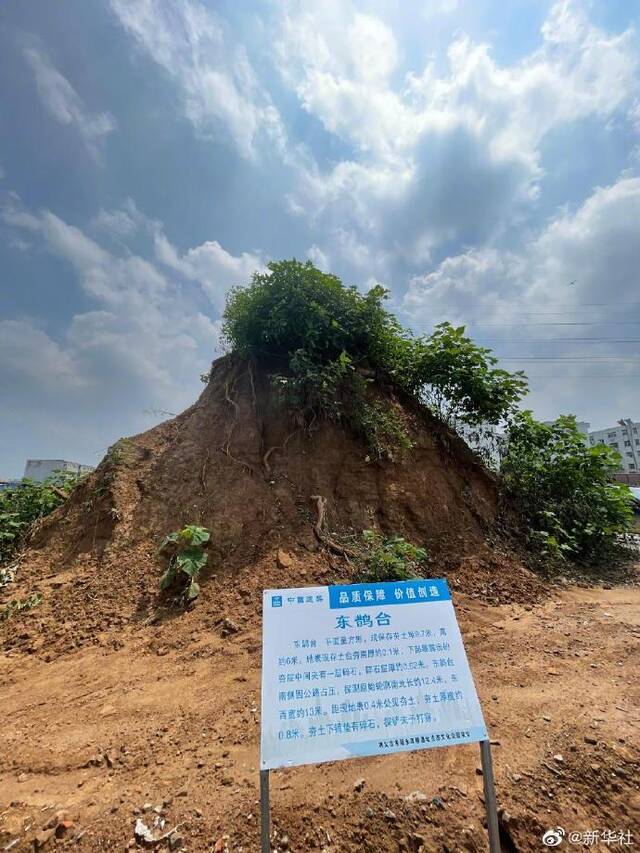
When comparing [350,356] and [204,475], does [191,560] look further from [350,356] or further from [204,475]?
[350,356]

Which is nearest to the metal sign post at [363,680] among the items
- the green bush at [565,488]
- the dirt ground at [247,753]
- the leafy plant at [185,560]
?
the dirt ground at [247,753]

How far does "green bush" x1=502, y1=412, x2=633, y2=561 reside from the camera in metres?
7.29

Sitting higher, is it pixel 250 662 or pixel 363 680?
pixel 363 680

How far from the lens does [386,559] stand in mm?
4934

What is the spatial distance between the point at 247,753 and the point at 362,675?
4.45 feet

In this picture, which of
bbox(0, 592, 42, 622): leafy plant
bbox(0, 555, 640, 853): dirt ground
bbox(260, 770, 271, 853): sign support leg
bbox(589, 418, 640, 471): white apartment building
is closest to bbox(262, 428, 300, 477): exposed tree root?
bbox(0, 555, 640, 853): dirt ground

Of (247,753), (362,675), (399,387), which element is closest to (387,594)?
(362,675)

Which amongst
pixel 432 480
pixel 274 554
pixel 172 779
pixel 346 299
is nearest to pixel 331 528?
pixel 274 554

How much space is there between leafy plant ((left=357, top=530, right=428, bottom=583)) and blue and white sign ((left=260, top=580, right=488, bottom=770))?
2679 mm

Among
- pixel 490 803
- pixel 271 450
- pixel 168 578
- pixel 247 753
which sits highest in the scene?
pixel 271 450

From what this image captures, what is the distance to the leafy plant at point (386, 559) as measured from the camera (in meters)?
4.89

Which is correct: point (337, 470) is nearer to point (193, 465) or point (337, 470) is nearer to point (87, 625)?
point (193, 465)

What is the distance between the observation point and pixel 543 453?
8.24 metres

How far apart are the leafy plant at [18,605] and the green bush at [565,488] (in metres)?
7.88
